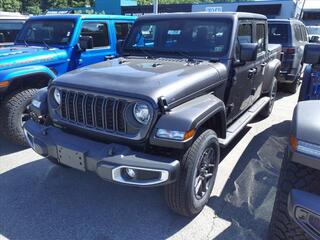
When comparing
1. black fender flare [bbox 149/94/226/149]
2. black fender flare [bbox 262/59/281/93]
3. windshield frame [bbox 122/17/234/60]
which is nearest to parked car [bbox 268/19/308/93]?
black fender flare [bbox 262/59/281/93]

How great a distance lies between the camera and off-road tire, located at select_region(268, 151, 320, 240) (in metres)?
2.17

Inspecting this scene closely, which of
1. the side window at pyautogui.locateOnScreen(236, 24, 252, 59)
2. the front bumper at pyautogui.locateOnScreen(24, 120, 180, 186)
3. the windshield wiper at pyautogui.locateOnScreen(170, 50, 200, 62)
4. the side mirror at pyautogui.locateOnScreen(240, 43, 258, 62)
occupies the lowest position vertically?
the front bumper at pyautogui.locateOnScreen(24, 120, 180, 186)

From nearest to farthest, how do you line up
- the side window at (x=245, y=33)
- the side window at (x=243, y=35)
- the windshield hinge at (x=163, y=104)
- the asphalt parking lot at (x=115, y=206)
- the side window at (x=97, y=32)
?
1. the windshield hinge at (x=163, y=104)
2. the asphalt parking lot at (x=115, y=206)
3. the side window at (x=243, y=35)
4. the side window at (x=245, y=33)
5. the side window at (x=97, y=32)

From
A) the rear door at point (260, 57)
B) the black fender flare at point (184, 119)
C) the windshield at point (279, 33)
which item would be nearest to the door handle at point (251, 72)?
the rear door at point (260, 57)

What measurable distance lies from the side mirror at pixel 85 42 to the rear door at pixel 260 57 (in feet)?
9.02

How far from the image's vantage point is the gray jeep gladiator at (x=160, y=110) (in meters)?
2.54

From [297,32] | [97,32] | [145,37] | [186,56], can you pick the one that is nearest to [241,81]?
[186,56]

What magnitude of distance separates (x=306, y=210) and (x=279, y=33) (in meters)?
6.85

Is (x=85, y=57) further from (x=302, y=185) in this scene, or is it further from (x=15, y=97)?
(x=302, y=185)

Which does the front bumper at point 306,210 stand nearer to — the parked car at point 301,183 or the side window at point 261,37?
the parked car at point 301,183

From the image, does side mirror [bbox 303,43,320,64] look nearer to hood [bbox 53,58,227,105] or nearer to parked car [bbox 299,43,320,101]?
parked car [bbox 299,43,320,101]

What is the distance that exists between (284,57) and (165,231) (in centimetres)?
602

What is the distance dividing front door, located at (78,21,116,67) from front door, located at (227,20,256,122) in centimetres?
255

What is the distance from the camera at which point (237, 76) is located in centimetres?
387
